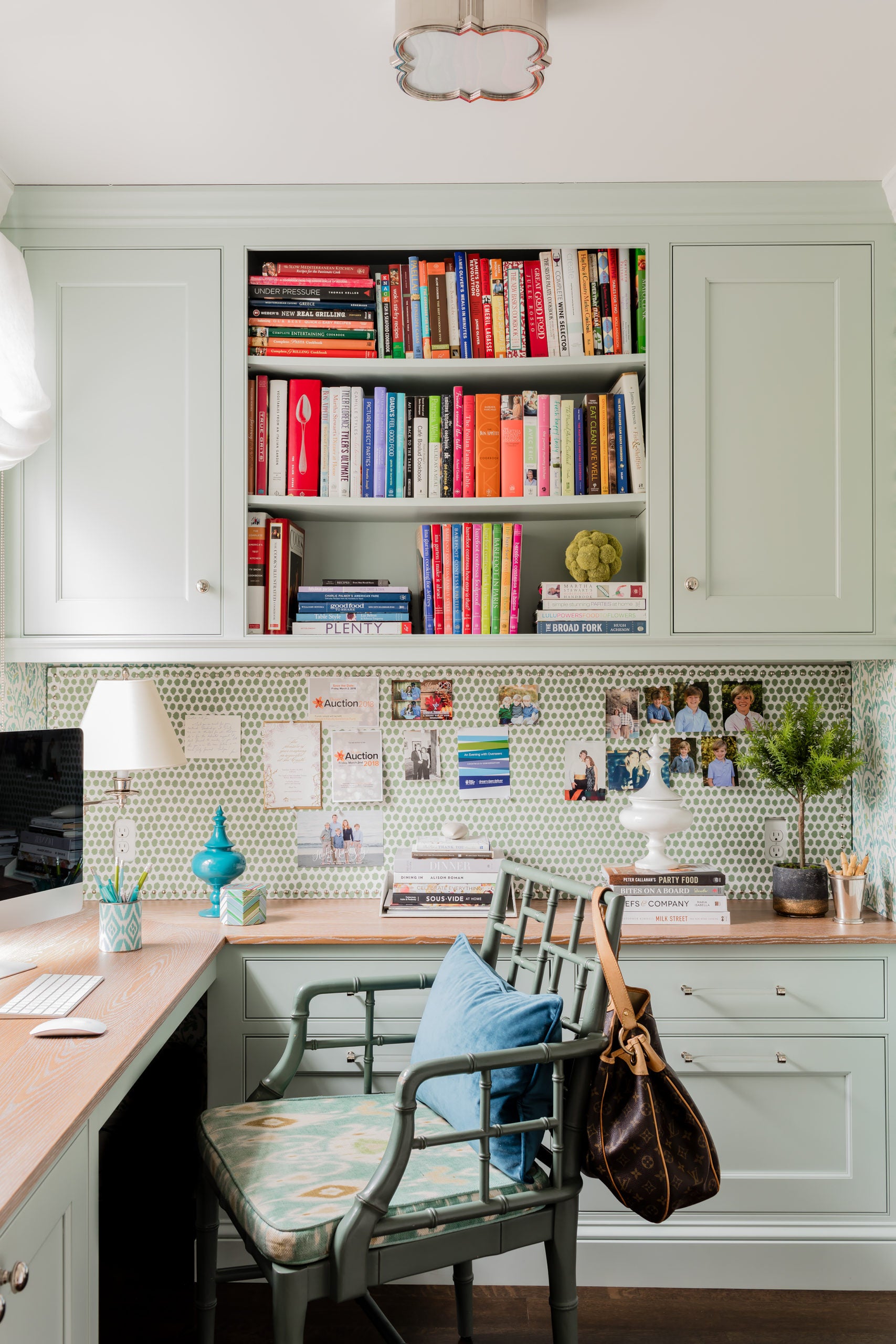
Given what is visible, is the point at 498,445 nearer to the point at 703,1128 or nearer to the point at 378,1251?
the point at 703,1128

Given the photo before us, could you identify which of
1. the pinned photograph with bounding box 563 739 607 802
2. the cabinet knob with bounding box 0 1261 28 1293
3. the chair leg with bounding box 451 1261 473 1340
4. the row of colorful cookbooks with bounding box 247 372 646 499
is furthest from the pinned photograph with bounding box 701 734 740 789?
the cabinet knob with bounding box 0 1261 28 1293

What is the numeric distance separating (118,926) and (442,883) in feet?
2.54

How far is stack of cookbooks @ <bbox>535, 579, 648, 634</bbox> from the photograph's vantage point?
2354 mm

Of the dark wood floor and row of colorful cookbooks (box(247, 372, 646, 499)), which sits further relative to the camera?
row of colorful cookbooks (box(247, 372, 646, 499))

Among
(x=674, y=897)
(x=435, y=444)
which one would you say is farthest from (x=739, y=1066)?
(x=435, y=444)

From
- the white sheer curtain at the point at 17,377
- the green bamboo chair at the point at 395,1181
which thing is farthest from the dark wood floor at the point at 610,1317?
the white sheer curtain at the point at 17,377

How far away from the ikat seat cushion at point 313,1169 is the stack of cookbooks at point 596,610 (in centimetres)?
112

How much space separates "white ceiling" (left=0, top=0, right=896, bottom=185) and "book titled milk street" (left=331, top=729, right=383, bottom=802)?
139 cm

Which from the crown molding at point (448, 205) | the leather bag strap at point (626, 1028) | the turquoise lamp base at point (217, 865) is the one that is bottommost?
the leather bag strap at point (626, 1028)

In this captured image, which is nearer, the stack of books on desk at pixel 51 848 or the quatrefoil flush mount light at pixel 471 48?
the quatrefoil flush mount light at pixel 471 48

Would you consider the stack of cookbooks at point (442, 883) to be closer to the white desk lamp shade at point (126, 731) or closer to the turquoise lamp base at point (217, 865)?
the turquoise lamp base at point (217, 865)

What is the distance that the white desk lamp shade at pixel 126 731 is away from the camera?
231 cm

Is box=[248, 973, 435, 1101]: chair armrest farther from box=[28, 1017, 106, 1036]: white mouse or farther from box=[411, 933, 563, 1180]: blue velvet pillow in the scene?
box=[28, 1017, 106, 1036]: white mouse

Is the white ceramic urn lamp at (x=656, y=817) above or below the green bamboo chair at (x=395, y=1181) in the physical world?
above
